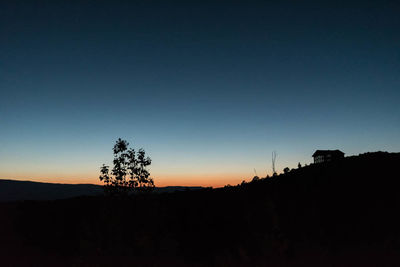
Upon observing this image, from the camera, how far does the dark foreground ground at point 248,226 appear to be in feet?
32.6

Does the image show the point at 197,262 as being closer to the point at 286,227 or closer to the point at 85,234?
the point at 286,227

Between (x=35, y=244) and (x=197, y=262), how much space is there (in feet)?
28.5

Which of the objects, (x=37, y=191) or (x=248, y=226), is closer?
(x=248, y=226)

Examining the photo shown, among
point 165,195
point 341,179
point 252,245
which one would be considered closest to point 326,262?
point 252,245

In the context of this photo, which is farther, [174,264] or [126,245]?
[126,245]

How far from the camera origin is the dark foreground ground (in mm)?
9930

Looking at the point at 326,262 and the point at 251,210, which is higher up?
the point at 251,210

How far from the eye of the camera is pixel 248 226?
1067cm

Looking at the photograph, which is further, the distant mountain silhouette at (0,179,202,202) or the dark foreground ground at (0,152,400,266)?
the distant mountain silhouette at (0,179,202,202)

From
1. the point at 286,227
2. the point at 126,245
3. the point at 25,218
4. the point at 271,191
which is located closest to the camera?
the point at 286,227

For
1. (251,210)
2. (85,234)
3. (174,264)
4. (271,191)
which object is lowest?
(174,264)

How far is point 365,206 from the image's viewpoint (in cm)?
1048

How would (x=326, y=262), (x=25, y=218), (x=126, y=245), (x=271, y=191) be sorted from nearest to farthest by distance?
(x=326, y=262), (x=271, y=191), (x=126, y=245), (x=25, y=218)

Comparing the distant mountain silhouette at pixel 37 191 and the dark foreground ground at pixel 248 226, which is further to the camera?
the distant mountain silhouette at pixel 37 191
